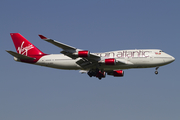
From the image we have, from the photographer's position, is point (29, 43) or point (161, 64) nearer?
point (161, 64)

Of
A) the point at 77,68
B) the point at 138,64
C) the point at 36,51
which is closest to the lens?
the point at 138,64

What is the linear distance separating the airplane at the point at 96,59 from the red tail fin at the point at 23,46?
0.79 metres

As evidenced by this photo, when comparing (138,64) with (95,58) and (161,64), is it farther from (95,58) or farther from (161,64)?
(95,58)

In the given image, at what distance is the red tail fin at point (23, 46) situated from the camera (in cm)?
6003

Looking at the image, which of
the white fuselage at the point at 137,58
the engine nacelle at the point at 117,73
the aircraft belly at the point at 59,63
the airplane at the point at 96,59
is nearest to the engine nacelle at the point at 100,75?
the airplane at the point at 96,59

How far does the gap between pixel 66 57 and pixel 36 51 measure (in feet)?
23.3

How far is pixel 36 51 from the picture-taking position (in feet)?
196

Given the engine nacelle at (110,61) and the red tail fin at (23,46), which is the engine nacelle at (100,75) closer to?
the engine nacelle at (110,61)

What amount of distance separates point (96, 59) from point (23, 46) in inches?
647

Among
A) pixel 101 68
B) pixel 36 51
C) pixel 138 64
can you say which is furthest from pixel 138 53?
pixel 36 51

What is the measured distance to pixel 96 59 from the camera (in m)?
53.4

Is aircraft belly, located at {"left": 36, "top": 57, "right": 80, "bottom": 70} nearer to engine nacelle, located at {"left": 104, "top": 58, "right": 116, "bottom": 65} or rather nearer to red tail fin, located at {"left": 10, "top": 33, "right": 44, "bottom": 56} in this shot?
red tail fin, located at {"left": 10, "top": 33, "right": 44, "bottom": 56}

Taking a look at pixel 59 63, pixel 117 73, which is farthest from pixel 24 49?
pixel 117 73

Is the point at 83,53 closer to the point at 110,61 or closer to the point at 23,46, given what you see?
the point at 110,61
